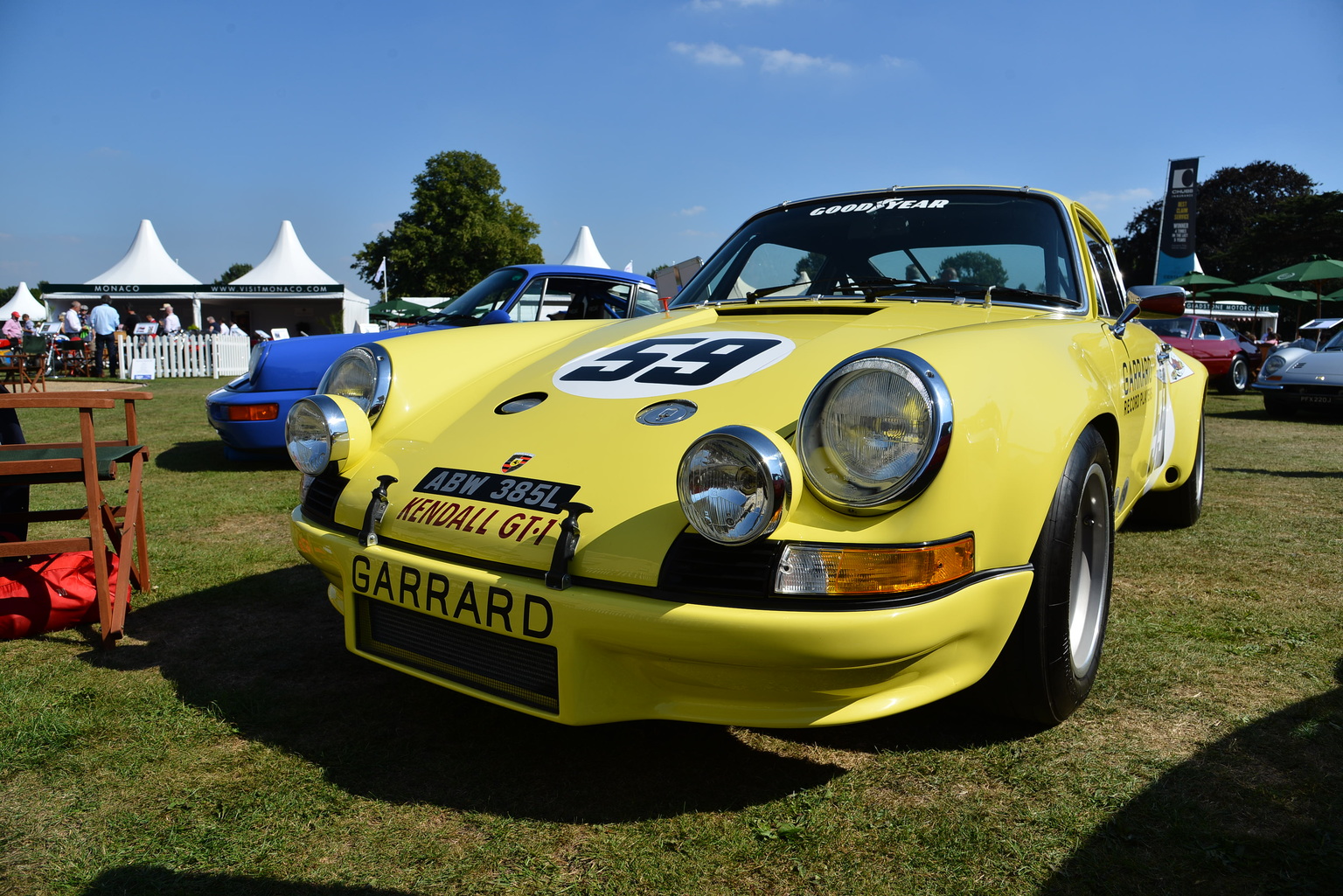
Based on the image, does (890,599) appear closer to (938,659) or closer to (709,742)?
(938,659)

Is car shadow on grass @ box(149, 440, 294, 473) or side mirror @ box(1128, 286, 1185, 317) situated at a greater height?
side mirror @ box(1128, 286, 1185, 317)

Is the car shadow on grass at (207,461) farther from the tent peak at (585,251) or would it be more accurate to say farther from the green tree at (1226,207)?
the green tree at (1226,207)

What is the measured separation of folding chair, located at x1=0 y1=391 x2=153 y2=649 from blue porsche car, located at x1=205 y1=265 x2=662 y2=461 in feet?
7.33

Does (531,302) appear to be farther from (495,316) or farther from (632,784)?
(632,784)

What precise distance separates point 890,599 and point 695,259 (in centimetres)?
331

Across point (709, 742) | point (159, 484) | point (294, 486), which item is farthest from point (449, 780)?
point (159, 484)

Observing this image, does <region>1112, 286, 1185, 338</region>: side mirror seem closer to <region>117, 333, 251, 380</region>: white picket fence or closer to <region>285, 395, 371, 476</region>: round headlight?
<region>285, 395, 371, 476</region>: round headlight

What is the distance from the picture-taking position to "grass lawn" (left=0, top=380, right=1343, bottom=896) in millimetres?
1559

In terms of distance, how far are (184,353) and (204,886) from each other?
19.6 m

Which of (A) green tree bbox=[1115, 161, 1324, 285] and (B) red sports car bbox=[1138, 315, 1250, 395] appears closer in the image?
(B) red sports car bbox=[1138, 315, 1250, 395]

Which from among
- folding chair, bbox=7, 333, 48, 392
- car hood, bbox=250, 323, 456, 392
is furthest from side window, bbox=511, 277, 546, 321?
folding chair, bbox=7, 333, 48, 392

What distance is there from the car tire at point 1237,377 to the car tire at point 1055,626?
1470 centimetres

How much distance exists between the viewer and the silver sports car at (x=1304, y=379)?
983 cm

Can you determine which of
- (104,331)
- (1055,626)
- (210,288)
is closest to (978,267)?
(1055,626)
